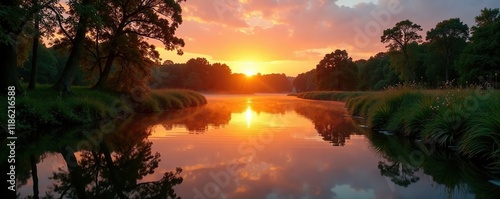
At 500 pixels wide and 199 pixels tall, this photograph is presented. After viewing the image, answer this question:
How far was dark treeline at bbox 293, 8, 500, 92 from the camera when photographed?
43.9m

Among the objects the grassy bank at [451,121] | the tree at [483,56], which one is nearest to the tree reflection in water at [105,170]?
the grassy bank at [451,121]

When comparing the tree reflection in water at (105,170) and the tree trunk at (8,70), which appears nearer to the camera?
the tree reflection in water at (105,170)

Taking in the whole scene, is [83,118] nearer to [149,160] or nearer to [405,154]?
[149,160]

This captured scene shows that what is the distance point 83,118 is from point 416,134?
13.6m

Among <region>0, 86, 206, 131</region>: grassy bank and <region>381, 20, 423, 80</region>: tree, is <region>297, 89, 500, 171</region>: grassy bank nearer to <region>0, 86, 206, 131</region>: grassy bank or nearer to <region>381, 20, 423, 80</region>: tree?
<region>0, 86, 206, 131</region>: grassy bank

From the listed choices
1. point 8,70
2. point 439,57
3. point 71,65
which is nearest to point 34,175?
point 8,70

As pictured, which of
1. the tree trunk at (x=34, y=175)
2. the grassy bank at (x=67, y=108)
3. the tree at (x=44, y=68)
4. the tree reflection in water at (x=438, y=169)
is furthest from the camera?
the tree at (x=44, y=68)

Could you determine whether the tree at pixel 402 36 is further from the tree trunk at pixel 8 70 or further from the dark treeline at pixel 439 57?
the tree trunk at pixel 8 70

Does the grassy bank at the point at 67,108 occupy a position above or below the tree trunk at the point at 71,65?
below

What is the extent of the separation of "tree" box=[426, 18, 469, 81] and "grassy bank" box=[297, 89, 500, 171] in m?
49.0

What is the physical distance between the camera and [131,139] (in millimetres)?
11000

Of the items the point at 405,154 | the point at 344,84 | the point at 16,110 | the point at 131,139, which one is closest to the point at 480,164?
the point at 405,154

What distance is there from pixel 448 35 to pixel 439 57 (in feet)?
22.3

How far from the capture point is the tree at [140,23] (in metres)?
24.1
